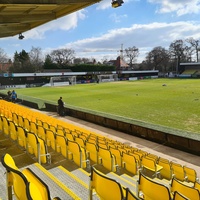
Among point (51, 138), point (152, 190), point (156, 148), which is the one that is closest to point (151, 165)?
point (51, 138)

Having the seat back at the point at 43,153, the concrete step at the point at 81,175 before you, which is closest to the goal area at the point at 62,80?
the seat back at the point at 43,153

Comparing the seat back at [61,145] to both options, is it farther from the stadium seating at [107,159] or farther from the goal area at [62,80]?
the goal area at [62,80]

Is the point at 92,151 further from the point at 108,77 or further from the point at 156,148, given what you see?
the point at 108,77

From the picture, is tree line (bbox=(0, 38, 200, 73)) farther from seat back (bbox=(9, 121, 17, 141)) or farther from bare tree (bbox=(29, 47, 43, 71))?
seat back (bbox=(9, 121, 17, 141))

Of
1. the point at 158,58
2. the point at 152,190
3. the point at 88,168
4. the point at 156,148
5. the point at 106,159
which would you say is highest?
the point at 158,58

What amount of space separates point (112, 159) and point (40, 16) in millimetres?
7107

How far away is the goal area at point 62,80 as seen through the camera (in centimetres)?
5616

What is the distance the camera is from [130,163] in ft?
18.3

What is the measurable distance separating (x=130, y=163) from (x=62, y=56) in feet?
274

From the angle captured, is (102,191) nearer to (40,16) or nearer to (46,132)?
(46,132)

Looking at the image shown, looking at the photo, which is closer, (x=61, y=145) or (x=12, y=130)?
(x=61, y=145)

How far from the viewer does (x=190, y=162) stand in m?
8.34

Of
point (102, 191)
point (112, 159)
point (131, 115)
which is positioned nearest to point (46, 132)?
point (112, 159)

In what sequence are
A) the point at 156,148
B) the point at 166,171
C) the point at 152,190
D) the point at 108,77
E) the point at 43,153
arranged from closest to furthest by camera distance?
the point at 152,190, the point at 43,153, the point at 166,171, the point at 156,148, the point at 108,77
